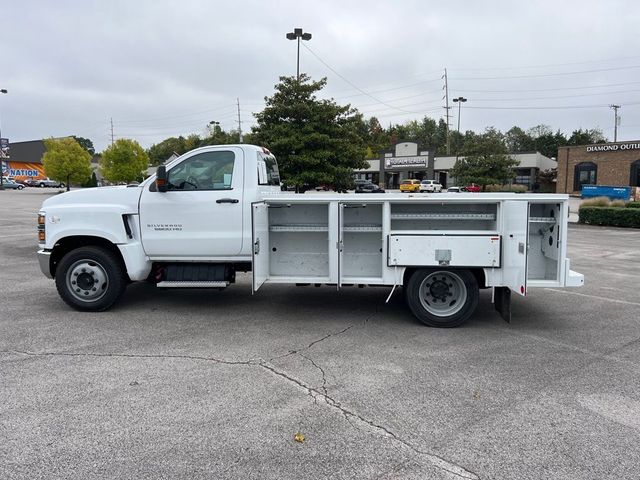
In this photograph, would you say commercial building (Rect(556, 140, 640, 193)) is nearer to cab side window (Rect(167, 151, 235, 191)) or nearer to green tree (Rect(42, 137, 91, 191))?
green tree (Rect(42, 137, 91, 191))

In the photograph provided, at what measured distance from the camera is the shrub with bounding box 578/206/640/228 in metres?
22.8

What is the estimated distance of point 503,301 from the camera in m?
6.56

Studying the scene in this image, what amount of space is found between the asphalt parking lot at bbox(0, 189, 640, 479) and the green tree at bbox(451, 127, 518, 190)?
130 ft

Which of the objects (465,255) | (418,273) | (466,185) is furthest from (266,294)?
(466,185)

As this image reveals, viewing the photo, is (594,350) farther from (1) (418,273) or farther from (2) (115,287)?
(2) (115,287)

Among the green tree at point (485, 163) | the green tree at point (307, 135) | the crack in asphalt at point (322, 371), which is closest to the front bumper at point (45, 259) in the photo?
the crack in asphalt at point (322, 371)

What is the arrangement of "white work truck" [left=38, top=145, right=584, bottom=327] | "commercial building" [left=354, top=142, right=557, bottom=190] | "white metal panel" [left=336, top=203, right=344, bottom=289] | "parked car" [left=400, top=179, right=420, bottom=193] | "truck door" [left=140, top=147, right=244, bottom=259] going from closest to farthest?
1. "white work truck" [left=38, top=145, right=584, bottom=327]
2. "white metal panel" [left=336, top=203, right=344, bottom=289]
3. "truck door" [left=140, top=147, right=244, bottom=259]
4. "parked car" [left=400, top=179, right=420, bottom=193]
5. "commercial building" [left=354, top=142, right=557, bottom=190]

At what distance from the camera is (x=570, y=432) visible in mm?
3773

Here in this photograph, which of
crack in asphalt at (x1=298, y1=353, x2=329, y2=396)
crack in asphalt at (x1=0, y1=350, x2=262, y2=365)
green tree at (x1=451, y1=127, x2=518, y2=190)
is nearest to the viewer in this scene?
crack in asphalt at (x1=298, y1=353, x2=329, y2=396)

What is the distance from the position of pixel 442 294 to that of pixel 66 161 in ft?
181

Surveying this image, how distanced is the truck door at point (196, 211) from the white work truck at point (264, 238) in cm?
1

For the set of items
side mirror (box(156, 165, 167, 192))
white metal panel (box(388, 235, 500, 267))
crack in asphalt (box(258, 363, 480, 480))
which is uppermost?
side mirror (box(156, 165, 167, 192))

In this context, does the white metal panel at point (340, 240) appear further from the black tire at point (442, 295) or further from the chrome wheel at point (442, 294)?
the chrome wheel at point (442, 294)

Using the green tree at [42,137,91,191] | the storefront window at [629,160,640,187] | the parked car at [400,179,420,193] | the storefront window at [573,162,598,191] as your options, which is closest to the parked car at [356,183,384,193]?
the parked car at [400,179,420,193]
